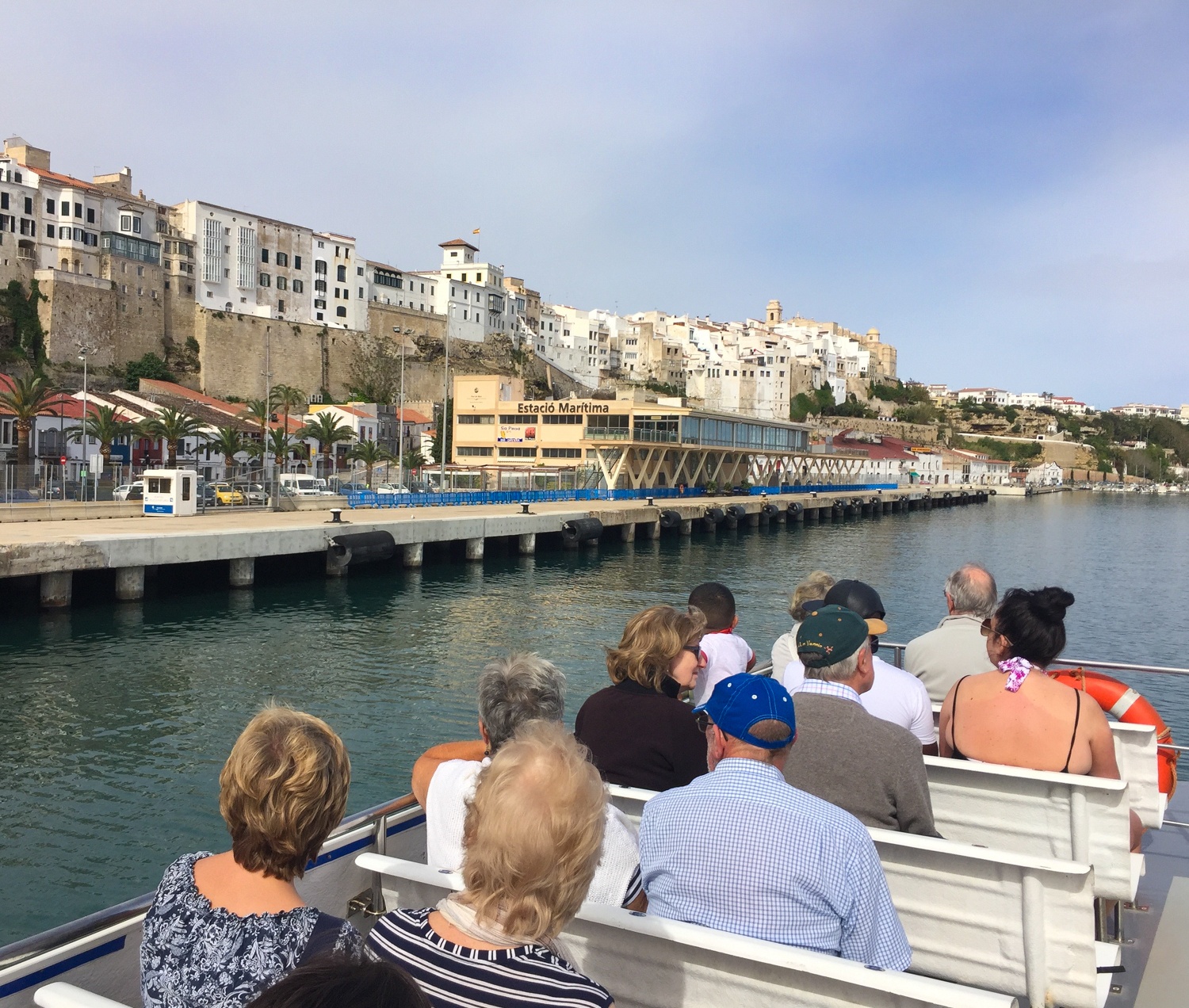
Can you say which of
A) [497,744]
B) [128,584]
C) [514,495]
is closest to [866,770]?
[497,744]

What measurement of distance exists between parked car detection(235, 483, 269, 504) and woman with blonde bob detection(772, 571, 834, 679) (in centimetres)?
3278

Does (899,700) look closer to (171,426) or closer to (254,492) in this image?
(254,492)

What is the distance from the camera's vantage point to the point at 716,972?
2.47 meters

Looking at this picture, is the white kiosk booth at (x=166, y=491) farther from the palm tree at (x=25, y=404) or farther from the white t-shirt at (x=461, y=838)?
the white t-shirt at (x=461, y=838)

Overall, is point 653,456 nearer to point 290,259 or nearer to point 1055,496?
point 290,259

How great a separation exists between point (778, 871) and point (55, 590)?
2125cm

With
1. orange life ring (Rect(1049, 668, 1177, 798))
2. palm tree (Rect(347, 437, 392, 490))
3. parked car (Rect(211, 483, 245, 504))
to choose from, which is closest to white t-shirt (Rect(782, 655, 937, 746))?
orange life ring (Rect(1049, 668, 1177, 798))

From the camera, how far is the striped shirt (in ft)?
6.42

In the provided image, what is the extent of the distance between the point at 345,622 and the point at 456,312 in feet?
276

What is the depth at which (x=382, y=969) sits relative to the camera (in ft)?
4.20

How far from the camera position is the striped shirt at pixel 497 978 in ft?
6.42

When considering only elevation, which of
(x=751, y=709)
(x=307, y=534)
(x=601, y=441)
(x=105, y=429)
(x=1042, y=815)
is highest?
(x=601, y=441)

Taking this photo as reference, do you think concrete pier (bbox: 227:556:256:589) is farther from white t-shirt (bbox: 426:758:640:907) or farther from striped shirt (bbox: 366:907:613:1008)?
striped shirt (bbox: 366:907:613:1008)

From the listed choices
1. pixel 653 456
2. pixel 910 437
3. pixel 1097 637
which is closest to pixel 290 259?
pixel 653 456
